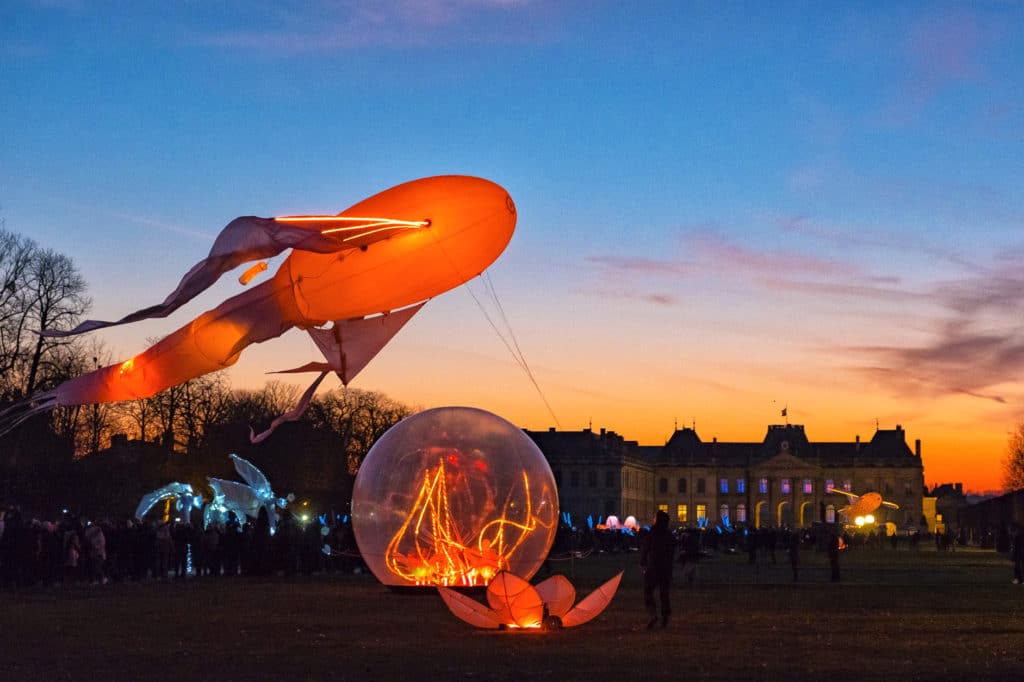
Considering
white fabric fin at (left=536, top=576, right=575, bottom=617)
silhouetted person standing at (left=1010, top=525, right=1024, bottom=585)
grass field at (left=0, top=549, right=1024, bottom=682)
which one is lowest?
grass field at (left=0, top=549, right=1024, bottom=682)

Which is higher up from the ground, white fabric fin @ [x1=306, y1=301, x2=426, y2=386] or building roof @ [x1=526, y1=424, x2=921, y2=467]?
building roof @ [x1=526, y1=424, x2=921, y2=467]

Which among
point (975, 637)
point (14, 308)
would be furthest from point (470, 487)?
point (14, 308)

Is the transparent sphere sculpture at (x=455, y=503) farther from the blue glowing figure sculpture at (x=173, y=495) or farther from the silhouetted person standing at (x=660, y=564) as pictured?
the blue glowing figure sculpture at (x=173, y=495)

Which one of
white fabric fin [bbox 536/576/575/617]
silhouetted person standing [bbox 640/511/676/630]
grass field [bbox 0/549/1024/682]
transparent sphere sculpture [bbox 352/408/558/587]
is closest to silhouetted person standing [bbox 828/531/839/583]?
grass field [bbox 0/549/1024/682]

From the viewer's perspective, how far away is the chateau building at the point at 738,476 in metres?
170

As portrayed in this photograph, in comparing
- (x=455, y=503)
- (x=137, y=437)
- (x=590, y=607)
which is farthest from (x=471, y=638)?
(x=137, y=437)

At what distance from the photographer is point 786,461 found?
181750 mm

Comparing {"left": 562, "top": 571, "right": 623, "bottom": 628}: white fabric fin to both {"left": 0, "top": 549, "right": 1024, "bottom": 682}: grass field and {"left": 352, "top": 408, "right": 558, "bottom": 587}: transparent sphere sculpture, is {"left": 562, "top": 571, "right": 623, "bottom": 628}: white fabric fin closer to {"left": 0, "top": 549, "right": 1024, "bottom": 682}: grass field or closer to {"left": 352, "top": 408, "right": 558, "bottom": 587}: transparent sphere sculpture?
{"left": 0, "top": 549, "right": 1024, "bottom": 682}: grass field

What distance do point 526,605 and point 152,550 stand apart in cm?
1795

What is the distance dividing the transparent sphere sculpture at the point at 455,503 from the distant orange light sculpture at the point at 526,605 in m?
4.54

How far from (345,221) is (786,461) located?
570 feet

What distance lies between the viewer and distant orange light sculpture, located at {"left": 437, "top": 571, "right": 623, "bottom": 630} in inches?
709

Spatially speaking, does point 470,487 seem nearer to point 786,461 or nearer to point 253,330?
point 253,330

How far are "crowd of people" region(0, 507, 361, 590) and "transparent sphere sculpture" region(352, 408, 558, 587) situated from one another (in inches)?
219
